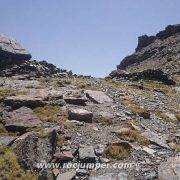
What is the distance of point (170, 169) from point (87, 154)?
4051 millimetres

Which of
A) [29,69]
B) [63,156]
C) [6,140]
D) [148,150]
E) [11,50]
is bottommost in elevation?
[148,150]

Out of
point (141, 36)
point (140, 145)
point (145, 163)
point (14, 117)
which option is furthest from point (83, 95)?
point (141, 36)

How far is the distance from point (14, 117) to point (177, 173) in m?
10.7

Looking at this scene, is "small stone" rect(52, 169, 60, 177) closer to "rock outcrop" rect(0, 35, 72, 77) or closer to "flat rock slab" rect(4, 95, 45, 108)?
"flat rock slab" rect(4, 95, 45, 108)

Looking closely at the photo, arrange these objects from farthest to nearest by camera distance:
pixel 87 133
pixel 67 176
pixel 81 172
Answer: pixel 87 133 → pixel 81 172 → pixel 67 176

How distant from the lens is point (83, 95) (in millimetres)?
27734

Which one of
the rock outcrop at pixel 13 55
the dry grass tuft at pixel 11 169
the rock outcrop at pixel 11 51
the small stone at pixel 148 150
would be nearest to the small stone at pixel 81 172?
the dry grass tuft at pixel 11 169

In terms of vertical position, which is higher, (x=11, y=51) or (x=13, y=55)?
(x=11, y=51)

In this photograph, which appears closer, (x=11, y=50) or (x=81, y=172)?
(x=81, y=172)

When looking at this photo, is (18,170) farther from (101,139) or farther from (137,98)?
(137,98)

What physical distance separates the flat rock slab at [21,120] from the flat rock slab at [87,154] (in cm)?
406

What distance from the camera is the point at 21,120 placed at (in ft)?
68.5

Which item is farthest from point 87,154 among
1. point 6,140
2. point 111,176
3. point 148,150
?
point 6,140

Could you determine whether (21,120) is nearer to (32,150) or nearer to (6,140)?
(6,140)
